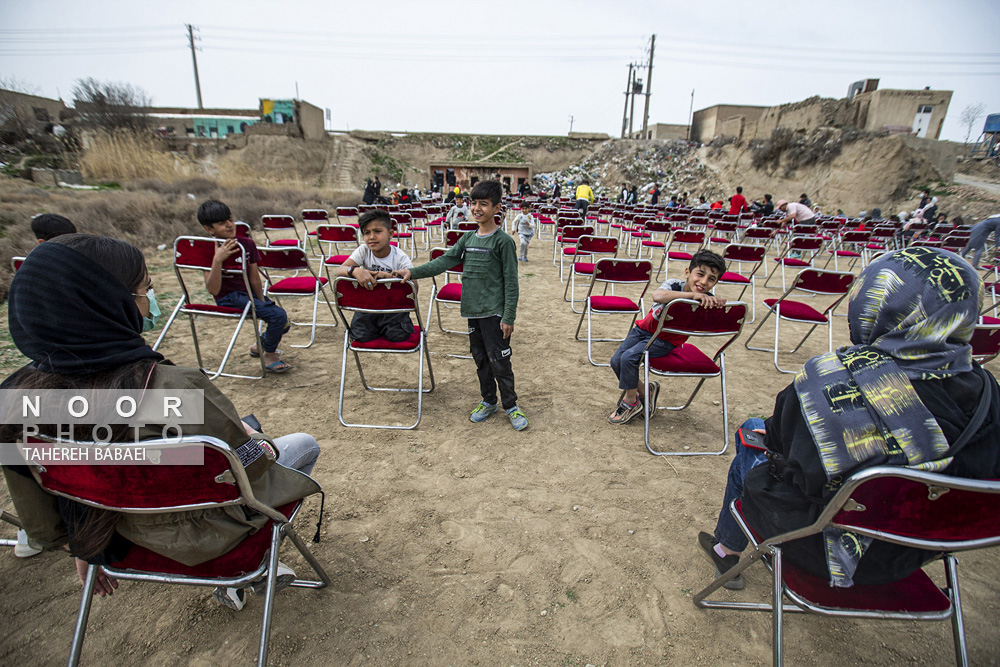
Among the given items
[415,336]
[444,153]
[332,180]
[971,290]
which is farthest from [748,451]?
[444,153]

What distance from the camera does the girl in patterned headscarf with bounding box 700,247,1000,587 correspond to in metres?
1.16

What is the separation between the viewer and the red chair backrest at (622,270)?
172 inches

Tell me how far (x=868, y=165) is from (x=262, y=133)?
3611 centimetres

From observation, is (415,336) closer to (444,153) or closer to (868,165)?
(868,165)

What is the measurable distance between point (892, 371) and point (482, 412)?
245 centimetres

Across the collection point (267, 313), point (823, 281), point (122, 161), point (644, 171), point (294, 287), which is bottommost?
point (267, 313)

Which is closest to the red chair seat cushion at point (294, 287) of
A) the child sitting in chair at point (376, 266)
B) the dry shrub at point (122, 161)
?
the child sitting in chair at point (376, 266)

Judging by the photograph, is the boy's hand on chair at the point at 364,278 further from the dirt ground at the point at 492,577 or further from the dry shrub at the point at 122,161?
the dry shrub at the point at 122,161

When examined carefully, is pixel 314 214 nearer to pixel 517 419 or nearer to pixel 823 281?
pixel 517 419

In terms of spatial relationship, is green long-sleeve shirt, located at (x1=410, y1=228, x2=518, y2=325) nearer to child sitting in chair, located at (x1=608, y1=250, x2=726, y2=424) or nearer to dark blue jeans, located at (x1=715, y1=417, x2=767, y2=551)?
child sitting in chair, located at (x1=608, y1=250, x2=726, y2=424)

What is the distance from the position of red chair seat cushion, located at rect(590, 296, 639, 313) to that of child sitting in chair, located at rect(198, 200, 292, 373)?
2.86m

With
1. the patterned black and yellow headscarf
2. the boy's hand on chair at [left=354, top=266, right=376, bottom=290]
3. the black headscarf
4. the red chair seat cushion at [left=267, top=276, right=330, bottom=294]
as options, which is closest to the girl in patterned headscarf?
the patterned black and yellow headscarf

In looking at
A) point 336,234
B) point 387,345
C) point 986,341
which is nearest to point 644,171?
point 336,234

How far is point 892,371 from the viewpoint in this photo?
1211 millimetres
